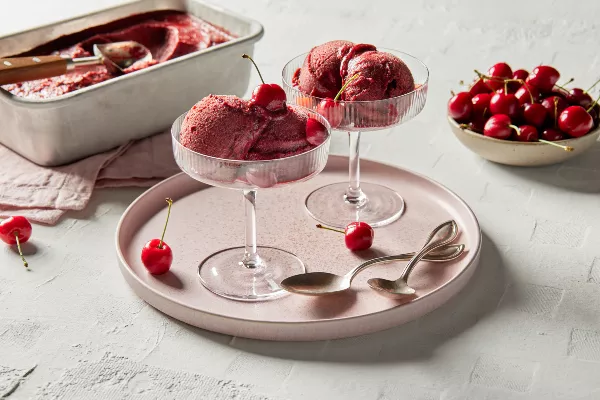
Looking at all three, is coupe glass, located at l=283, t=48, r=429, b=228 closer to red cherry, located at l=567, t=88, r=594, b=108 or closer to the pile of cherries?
the pile of cherries

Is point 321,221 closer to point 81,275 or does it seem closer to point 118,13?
point 81,275

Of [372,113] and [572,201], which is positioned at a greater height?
[372,113]

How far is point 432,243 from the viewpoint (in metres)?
2.07

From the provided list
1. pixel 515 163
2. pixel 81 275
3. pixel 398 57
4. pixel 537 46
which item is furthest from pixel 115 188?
pixel 537 46

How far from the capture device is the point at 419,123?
287cm

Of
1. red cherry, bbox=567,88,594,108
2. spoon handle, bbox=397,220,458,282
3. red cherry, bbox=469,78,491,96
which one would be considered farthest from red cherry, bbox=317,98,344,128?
red cherry, bbox=567,88,594,108

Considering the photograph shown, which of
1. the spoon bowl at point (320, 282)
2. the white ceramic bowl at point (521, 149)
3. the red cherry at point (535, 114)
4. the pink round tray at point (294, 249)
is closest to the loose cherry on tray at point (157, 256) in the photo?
the pink round tray at point (294, 249)

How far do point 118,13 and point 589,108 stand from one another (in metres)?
1.60

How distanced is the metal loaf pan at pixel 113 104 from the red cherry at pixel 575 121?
960 millimetres

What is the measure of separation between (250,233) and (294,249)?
170 mm

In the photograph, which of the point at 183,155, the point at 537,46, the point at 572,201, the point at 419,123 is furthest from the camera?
the point at 537,46

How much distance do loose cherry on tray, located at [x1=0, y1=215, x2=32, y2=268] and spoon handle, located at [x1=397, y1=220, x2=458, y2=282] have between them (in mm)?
924

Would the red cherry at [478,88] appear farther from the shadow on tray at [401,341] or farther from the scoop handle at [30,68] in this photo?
the scoop handle at [30,68]

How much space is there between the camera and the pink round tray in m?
1.84
